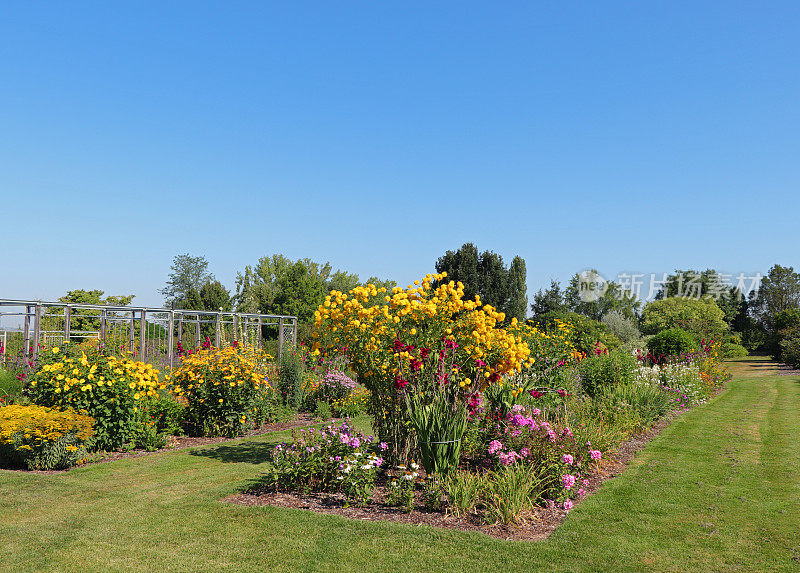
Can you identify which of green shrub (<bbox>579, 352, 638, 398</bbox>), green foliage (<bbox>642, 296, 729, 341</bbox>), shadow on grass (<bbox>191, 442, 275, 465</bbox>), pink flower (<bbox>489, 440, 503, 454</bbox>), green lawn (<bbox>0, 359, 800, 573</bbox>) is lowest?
shadow on grass (<bbox>191, 442, 275, 465</bbox>)

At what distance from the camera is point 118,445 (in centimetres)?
795

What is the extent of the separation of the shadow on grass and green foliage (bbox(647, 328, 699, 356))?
522 inches

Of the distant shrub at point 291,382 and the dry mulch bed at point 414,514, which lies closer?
the dry mulch bed at point 414,514

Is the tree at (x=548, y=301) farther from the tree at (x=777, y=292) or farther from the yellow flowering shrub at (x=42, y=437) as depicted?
the yellow flowering shrub at (x=42, y=437)

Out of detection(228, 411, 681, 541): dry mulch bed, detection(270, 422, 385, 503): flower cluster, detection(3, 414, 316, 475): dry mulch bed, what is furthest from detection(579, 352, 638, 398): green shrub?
detection(270, 422, 385, 503): flower cluster

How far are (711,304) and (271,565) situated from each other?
135ft

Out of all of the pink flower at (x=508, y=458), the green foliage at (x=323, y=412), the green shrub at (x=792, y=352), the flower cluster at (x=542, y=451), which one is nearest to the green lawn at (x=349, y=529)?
the flower cluster at (x=542, y=451)

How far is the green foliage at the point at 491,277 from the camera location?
119 feet

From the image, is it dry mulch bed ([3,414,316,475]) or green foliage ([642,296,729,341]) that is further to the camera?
green foliage ([642,296,729,341])

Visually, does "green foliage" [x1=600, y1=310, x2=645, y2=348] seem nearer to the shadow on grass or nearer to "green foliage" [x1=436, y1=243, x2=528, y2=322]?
"green foliage" [x1=436, y1=243, x2=528, y2=322]

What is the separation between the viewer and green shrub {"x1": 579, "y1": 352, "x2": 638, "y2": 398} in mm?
11250

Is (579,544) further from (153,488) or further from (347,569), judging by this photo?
(153,488)

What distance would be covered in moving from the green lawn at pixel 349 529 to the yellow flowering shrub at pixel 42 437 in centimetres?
31

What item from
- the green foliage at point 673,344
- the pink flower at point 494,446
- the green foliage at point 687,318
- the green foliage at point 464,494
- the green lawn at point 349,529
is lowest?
the green lawn at point 349,529
